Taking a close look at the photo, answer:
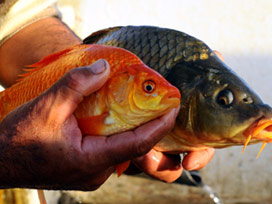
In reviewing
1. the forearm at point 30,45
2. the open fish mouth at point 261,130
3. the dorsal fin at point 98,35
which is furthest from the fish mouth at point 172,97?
the forearm at point 30,45

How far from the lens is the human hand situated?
1026mm

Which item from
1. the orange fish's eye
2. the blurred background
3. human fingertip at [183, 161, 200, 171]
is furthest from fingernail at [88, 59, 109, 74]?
the blurred background

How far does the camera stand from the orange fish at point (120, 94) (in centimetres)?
100

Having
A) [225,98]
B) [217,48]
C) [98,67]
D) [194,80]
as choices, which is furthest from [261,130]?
[217,48]

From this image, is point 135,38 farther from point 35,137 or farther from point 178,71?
point 35,137

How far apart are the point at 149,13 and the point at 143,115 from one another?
7.12 feet

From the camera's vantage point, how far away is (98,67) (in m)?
1.01

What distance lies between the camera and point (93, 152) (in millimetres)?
1077

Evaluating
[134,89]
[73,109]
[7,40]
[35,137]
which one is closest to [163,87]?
[134,89]

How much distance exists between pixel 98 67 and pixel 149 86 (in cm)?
14

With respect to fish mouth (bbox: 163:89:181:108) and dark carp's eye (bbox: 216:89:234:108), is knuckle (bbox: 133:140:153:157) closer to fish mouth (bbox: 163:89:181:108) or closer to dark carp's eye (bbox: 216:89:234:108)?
fish mouth (bbox: 163:89:181:108)

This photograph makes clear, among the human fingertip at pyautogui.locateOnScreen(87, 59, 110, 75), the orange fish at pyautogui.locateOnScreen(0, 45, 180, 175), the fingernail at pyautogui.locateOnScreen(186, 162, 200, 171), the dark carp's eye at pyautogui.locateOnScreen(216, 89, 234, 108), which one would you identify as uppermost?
the human fingertip at pyautogui.locateOnScreen(87, 59, 110, 75)

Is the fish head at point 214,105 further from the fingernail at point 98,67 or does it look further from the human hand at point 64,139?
the fingernail at point 98,67

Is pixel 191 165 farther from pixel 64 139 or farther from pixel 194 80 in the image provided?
pixel 64 139
